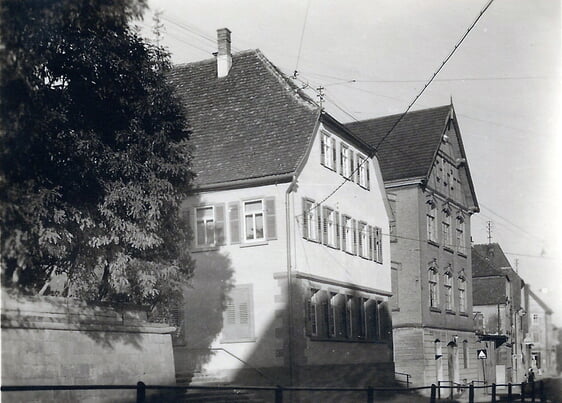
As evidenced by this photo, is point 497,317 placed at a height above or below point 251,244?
below

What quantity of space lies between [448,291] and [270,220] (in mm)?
18074

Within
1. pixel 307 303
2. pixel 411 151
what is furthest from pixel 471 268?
pixel 307 303

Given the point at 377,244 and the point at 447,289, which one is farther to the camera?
the point at 447,289

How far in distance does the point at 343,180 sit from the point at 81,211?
1516cm

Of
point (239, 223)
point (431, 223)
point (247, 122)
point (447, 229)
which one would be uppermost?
point (247, 122)

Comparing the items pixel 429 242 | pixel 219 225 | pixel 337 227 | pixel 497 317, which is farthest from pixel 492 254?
pixel 219 225

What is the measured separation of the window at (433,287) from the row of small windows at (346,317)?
6736mm

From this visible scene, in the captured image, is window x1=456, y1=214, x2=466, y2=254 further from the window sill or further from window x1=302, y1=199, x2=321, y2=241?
the window sill

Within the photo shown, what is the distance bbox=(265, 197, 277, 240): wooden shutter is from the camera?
25625 mm

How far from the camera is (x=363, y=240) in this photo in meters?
31.0

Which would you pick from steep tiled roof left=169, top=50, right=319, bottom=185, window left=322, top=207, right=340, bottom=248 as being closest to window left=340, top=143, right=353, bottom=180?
window left=322, top=207, right=340, bottom=248

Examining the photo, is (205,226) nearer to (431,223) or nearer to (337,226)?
(337,226)

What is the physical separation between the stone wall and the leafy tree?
2.03 ft

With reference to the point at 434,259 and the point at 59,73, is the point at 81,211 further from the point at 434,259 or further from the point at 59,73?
the point at 434,259
